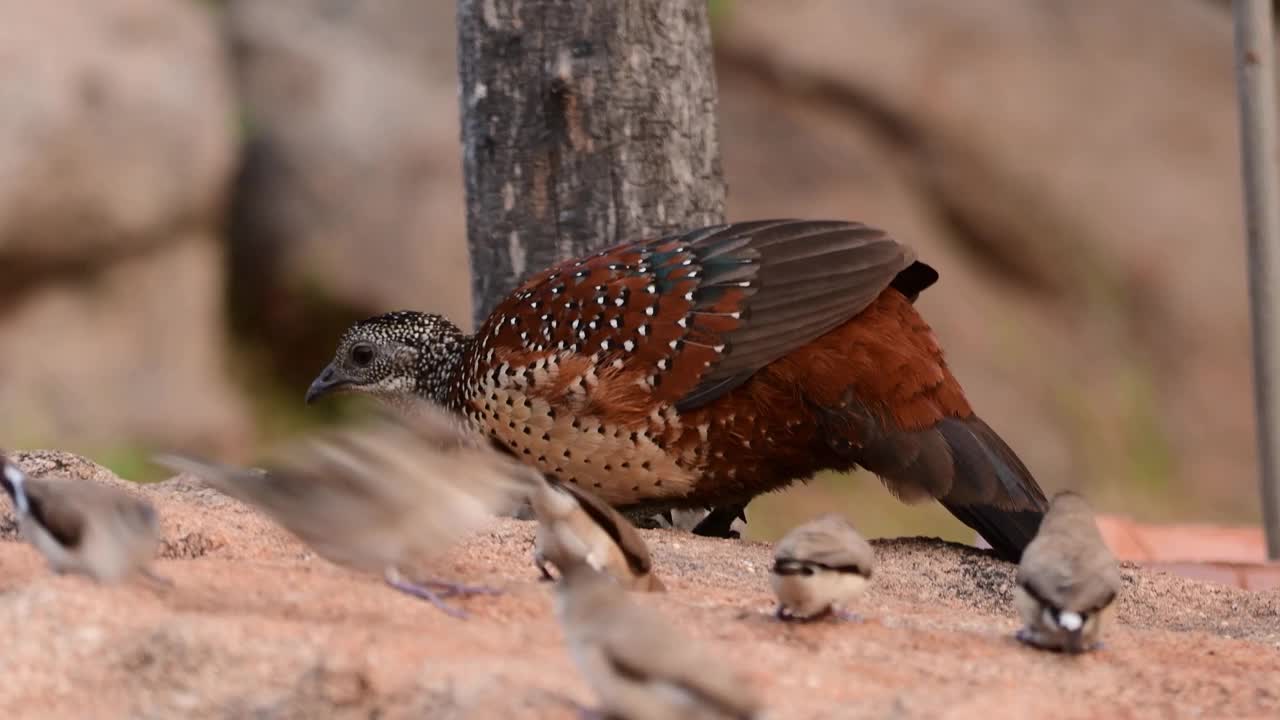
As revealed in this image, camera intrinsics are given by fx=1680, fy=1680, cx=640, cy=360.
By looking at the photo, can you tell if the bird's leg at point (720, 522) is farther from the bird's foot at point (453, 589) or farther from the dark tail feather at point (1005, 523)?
the bird's foot at point (453, 589)

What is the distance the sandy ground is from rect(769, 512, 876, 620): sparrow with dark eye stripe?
52mm

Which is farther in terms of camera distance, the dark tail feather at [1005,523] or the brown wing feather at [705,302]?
the brown wing feather at [705,302]

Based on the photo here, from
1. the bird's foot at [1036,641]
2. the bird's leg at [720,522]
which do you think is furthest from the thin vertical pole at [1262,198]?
the bird's foot at [1036,641]

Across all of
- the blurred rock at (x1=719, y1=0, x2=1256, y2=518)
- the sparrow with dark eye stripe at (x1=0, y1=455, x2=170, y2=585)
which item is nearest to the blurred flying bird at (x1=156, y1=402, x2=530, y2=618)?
the sparrow with dark eye stripe at (x1=0, y1=455, x2=170, y2=585)

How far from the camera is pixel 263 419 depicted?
9.48m

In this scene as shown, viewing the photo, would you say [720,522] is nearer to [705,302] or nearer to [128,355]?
[705,302]

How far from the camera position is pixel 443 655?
2553 mm

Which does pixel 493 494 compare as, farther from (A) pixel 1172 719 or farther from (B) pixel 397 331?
(B) pixel 397 331

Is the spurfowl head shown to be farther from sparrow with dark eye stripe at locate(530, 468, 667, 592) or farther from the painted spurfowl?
sparrow with dark eye stripe at locate(530, 468, 667, 592)

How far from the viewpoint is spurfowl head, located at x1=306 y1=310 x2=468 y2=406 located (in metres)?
5.08

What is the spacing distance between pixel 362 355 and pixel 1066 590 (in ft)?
9.44

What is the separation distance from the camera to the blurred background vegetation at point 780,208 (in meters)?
8.92

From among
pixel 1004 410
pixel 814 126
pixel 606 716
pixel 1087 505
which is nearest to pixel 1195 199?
pixel 1004 410

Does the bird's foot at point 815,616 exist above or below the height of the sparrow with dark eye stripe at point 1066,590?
below
